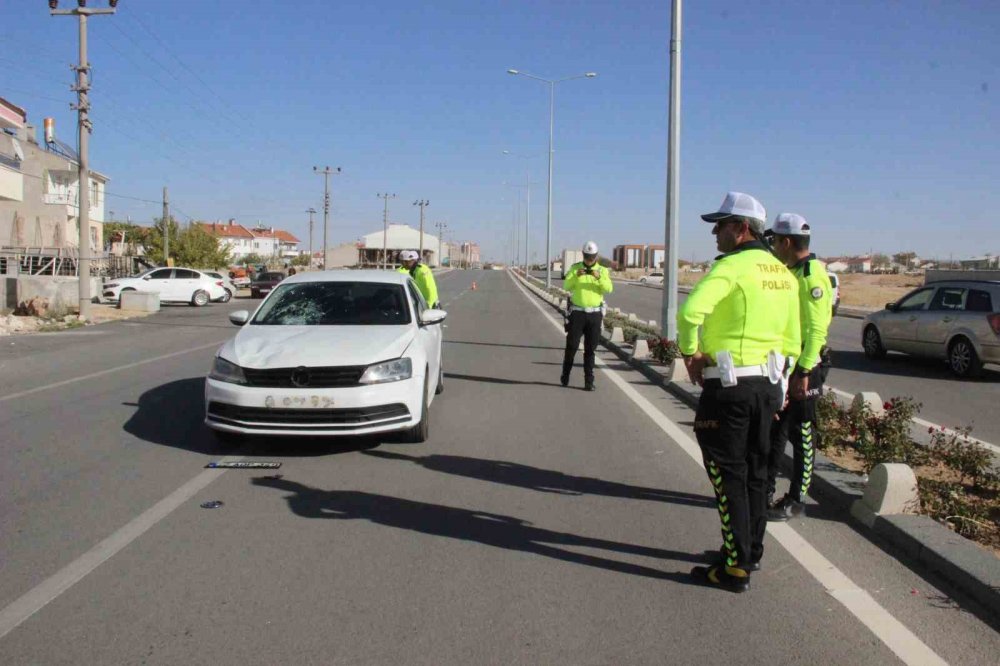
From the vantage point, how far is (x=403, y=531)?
5125 millimetres

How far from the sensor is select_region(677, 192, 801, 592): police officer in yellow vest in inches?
160

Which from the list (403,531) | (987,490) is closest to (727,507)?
(403,531)

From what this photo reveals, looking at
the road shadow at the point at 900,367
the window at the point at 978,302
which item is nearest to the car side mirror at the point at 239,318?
the road shadow at the point at 900,367

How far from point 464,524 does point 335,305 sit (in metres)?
3.68

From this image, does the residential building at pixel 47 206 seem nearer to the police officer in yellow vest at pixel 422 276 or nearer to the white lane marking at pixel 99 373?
the white lane marking at pixel 99 373

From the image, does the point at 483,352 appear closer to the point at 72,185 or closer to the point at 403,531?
the point at 403,531

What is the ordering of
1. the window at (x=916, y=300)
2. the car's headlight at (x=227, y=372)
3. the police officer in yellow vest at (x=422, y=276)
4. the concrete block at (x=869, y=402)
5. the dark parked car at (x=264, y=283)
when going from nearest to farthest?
the car's headlight at (x=227, y=372), the concrete block at (x=869, y=402), the police officer in yellow vest at (x=422, y=276), the window at (x=916, y=300), the dark parked car at (x=264, y=283)

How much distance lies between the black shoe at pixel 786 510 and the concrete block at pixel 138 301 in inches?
1083

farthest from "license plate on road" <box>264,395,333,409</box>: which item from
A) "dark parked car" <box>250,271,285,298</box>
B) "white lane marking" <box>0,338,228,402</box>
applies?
"dark parked car" <box>250,271,285,298</box>

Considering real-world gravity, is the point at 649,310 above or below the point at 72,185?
below

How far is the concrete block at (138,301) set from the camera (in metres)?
29.3

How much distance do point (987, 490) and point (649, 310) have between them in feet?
95.0

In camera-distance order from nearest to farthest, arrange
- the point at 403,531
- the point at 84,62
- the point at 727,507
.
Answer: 1. the point at 727,507
2. the point at 403,531
3. the point at 84,62

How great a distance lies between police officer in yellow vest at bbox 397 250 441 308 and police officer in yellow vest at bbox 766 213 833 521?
6095 mm
